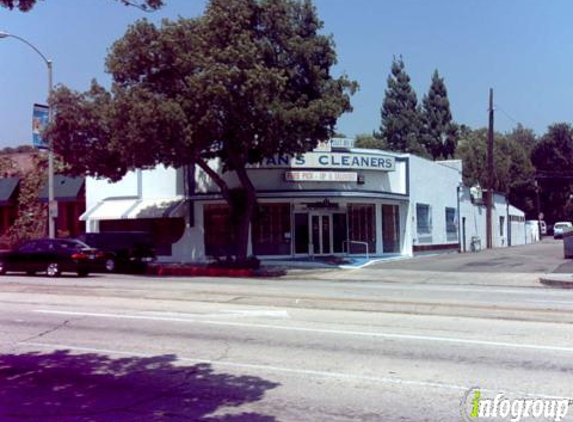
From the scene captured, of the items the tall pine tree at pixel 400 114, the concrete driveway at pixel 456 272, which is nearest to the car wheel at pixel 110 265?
the concrete driveway at pixel 456 272

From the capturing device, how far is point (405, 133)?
80.4 m

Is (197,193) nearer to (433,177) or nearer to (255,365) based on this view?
(433,177)

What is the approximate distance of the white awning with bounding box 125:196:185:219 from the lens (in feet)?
106

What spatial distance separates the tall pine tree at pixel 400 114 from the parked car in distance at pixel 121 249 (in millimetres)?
54570

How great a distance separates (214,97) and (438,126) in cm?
6056

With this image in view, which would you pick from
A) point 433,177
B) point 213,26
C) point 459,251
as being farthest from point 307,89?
point 459,251

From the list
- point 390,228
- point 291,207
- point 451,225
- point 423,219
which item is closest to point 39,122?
point 291,207

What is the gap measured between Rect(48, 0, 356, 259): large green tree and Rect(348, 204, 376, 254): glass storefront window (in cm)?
622

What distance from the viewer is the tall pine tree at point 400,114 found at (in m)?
80.2

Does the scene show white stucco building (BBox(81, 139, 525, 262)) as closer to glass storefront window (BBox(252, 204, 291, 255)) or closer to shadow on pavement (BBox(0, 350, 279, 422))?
glass storefront window (BBox(252, 204, 291, 255))

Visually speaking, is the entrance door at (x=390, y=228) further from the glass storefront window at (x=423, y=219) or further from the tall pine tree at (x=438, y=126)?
the tall pine tree at (x=438, y=126)

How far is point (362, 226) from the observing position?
33625mm

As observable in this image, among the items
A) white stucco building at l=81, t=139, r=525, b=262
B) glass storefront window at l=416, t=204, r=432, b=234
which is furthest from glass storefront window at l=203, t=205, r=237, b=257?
glass storefront window at l=416, t=204, r=432, b=234

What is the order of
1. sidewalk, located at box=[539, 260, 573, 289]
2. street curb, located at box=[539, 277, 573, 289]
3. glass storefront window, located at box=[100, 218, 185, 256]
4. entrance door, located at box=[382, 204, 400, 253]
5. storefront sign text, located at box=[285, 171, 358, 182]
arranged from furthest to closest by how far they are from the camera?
entrance door, located at box=[382, 204, 400, 253]
glass storefront window, located at box=[100, 218, 185, 256]
storefront sign text, located at box=[285, 171, 358, 182]
sidewalk, located at box=[539, 260, 573, 289]
street curb, located at box=[539, 277, 573, 289]
